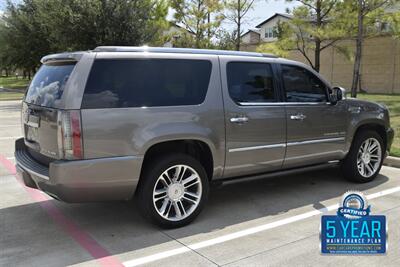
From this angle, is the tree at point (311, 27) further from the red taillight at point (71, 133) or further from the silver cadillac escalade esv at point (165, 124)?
the red taillight at point (71, 133)

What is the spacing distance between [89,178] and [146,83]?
111 cm

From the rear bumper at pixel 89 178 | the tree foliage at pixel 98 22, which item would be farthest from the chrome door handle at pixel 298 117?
the tree foliage at pixel 98 22

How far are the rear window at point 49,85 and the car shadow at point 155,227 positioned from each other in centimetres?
137

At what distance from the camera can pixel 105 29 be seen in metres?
20.3

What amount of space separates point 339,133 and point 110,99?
337cm

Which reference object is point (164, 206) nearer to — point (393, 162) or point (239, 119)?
point (239, 119)

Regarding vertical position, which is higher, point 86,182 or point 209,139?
point 209,139

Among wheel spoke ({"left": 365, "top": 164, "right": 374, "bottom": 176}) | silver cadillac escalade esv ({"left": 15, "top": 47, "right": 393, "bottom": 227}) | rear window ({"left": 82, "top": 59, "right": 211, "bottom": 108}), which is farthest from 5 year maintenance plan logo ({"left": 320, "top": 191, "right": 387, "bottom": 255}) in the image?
wheel spoke ({"left": 365, "top": 164, "right": 374, "bottom": 176})

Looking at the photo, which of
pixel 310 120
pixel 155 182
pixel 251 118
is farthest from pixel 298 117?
pixel 155 182

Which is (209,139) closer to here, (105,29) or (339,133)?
(339,133)

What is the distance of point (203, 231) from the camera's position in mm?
4465

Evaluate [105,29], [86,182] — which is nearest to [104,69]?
[86,182]

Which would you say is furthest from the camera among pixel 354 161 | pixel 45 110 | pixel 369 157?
pixel 369 157

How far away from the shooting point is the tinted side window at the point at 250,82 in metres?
4.90
